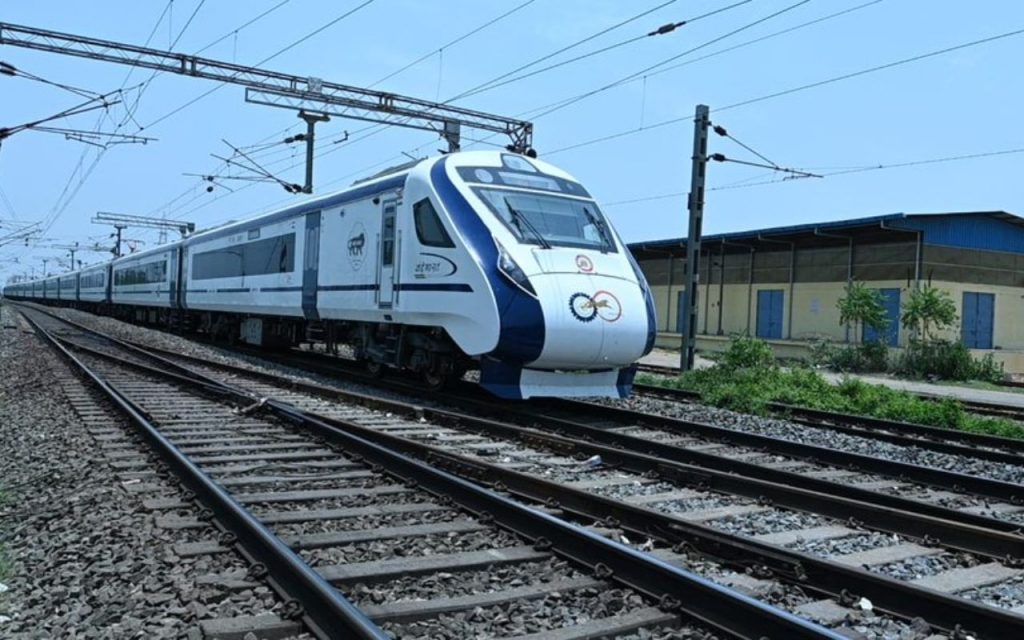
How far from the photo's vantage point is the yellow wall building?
96.9ft

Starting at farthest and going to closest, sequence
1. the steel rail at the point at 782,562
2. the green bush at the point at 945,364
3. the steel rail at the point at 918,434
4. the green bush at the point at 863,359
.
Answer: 1. the green bush at the point at 863,359
2. the green bush at the point at 945,364
3. the steel rail at the point at 918,434
4. the steel rail at the point at 782,562

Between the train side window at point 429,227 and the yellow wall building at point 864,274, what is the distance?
20.7 m

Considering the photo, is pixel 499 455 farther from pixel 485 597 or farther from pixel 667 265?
pixel 667 265

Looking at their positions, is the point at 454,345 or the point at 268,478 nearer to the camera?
the point at 268,478

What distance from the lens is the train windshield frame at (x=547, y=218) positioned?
1028 cm

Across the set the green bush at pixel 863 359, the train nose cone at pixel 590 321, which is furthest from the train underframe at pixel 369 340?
the green bush at pixel 863 359

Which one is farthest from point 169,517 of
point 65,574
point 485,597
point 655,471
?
point 655,471

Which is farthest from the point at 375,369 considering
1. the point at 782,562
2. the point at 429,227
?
the point at 782,562

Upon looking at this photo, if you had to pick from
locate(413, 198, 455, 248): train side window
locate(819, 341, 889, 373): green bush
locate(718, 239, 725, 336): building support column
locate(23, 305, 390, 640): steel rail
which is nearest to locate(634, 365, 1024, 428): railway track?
locate(413, 198, 455, 248): train side window

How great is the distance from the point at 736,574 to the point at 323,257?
11788 mm

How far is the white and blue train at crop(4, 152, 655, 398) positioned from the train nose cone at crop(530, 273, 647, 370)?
0.05ft

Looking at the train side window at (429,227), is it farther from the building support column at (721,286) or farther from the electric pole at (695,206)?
the building support column at (721,286)

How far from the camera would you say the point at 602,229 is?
11180mm

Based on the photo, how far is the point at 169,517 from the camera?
532 centimetres
